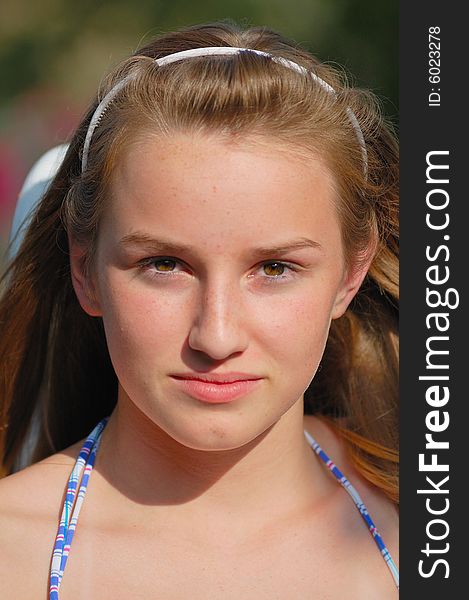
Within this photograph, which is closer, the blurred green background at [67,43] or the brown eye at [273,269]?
the brown eye at [273,269]

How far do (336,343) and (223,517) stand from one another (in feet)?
2.06

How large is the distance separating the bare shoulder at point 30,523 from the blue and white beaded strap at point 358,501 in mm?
573

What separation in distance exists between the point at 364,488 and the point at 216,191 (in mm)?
886

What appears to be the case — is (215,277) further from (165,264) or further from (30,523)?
(30,523)

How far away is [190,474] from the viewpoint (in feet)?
7.39

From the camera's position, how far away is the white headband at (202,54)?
2.14 meters

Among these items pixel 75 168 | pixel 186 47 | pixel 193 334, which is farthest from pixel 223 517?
pixel 186 47

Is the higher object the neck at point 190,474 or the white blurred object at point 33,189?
the white blurred object at point 33,189

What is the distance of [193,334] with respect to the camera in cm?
193

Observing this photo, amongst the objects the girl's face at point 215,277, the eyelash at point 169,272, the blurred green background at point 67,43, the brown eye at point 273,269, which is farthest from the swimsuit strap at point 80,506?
the blurred green background at point 67,43

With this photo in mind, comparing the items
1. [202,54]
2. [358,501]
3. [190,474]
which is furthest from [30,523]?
[202,54]

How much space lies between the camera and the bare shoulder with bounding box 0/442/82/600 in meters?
2.10

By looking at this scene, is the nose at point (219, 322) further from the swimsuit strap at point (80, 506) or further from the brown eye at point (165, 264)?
the swimsuit strap at point (80, 506)

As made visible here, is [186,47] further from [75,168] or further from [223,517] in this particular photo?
[223,517]
